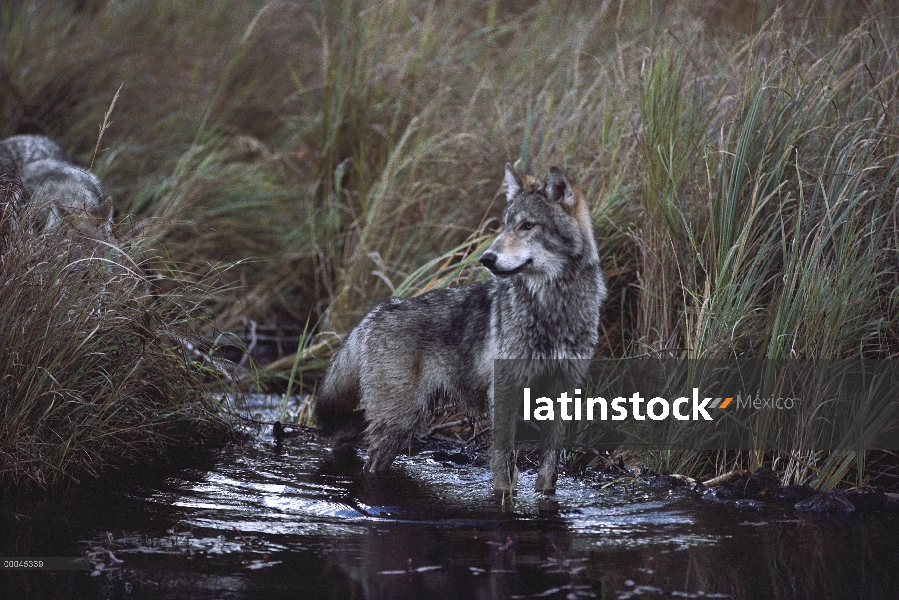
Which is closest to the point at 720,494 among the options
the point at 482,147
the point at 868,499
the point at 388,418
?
the point at 868,499

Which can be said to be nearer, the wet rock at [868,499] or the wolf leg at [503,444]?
the wet rock at [868,499]

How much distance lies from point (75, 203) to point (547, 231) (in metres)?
2.78

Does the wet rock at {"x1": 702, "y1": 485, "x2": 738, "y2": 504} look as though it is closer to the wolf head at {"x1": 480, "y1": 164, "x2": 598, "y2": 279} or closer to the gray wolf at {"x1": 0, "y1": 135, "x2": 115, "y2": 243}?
the wolf head at {"x1": 480, "y1": 164, "x2": 598, "y2": 279}

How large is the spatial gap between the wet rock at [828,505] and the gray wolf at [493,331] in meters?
1.25

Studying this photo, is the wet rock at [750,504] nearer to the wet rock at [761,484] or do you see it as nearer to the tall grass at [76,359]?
the wet rock at [761,484]

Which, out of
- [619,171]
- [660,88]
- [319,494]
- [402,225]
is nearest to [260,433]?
[319,494]

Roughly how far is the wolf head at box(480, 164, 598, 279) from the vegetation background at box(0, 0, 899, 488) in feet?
2.30

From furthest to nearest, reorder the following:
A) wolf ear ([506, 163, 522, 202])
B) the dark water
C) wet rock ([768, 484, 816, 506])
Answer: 1. wolf ear ([506, 163, 522, 202])
2. wet rock ([768, 484, 816, 506])
3. the dark water

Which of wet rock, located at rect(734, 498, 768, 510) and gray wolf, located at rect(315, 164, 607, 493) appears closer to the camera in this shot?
wet rock, located at rect(734, 498, 768, 510)

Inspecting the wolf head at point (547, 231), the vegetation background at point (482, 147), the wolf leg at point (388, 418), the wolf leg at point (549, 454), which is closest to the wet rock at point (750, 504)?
the vegetation background at point (482, 147)

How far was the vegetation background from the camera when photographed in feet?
17.4

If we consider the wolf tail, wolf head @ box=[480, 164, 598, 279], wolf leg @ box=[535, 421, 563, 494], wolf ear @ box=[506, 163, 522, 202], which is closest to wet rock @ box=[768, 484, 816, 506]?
wolf leg @ box=[535, 421, 563, 494]

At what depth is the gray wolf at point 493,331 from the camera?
502cm

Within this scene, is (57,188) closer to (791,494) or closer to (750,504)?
(750,504)
